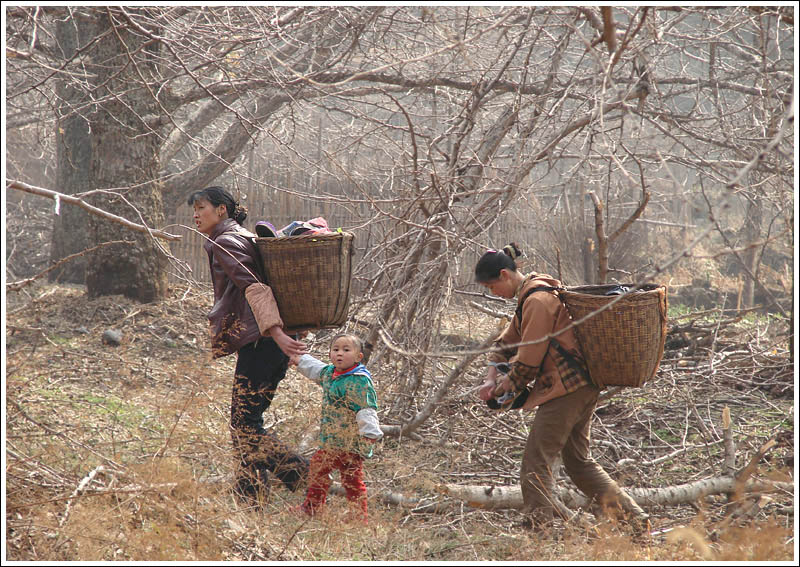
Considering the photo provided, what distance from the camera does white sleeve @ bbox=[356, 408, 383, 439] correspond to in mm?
3145

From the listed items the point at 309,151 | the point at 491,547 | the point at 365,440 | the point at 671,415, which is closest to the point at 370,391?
the point at 365,440

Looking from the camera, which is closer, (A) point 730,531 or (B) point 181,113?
(A) point 730,531

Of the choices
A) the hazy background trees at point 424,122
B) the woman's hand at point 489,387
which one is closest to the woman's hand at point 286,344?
the hazy background trees at point 424,122

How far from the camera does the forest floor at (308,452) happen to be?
8.49ft

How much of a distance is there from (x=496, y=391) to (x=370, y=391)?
0.58 meters

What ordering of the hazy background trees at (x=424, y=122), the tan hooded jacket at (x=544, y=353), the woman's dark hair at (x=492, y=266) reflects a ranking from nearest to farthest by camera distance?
the tan hooded jacket at (x=544, y=353) → the woman's dark hair at (x=492, y=266) → the hazy background trees at (x=424, y=122)

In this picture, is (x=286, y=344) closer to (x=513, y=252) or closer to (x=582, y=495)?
(x=513, y=252)

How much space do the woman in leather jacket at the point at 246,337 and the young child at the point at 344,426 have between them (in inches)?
6.8

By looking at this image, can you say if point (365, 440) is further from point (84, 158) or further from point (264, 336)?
point (84, 158)

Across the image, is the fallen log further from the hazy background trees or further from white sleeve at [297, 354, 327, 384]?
the hazy background trees

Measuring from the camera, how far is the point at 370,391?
329 centimetres

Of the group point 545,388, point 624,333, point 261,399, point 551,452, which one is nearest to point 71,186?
point 261,399

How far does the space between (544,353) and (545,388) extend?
0.59 ft

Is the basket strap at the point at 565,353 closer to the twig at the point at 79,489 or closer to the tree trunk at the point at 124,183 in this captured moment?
the twig at the point at 79,489
